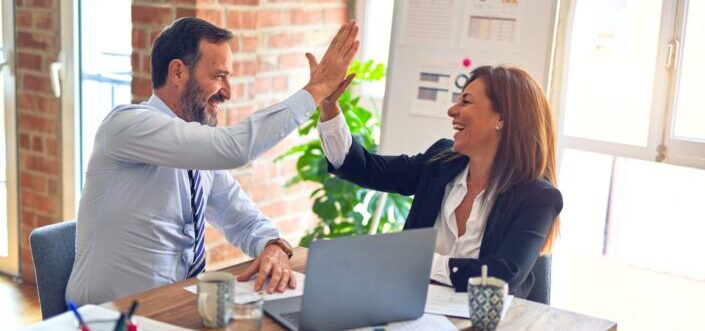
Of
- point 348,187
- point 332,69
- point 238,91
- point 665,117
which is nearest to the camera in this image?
point 332,69

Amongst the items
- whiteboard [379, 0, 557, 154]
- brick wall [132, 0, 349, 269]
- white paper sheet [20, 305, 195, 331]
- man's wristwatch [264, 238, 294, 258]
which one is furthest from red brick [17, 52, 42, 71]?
white paper sheet [20, 305, 195, 331]

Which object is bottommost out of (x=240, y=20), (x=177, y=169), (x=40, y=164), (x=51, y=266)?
(x=40, y=164)

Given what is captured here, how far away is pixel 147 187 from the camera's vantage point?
2236 mm

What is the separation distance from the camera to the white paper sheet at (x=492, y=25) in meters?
3.10

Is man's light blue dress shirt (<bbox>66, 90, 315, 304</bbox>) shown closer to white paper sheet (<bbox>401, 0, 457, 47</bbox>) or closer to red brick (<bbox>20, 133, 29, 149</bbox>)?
white paper sheet (<bbox>401, 0, 457, 47</bbox>)

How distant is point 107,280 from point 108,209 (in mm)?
167

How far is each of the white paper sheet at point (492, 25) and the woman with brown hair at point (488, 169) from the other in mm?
690

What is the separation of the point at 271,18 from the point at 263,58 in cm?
16

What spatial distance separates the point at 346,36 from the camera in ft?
7.11

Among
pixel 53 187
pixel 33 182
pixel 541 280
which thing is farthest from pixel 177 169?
pixel 33 182

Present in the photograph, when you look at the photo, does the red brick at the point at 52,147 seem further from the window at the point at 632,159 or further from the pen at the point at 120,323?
the pen at the point at 120,323

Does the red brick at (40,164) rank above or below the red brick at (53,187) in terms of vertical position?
above

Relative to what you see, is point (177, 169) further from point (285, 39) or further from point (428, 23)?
point (285, 39)

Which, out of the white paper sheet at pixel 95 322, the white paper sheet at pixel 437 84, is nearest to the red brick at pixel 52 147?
the white paper sheet at pixel 437 84
